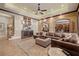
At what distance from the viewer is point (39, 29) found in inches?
96.3

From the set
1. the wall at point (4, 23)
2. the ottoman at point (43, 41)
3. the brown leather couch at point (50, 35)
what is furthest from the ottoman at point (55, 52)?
the wall at point (4, 23)

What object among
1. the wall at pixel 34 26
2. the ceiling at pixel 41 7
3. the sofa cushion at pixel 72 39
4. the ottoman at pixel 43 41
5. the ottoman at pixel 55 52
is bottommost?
the ottoman at pixel 55 52

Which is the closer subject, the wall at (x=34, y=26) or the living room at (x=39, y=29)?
the living room at (x=39, y=29)

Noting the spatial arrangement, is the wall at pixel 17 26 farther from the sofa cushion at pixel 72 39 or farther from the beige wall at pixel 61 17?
the sofa cushion at pixel 72 39

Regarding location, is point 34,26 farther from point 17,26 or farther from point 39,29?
point 17,26

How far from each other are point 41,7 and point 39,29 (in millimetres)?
555

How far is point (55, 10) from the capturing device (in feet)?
7.84

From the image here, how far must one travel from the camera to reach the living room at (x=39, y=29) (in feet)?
7.57

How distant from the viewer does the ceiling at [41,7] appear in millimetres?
2326

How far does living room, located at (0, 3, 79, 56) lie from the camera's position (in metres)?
2.31

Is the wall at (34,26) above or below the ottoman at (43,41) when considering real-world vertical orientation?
above

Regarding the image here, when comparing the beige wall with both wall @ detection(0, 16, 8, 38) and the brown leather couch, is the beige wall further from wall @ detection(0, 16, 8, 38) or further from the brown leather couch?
wall @ detection(0, 16, 8, 38)

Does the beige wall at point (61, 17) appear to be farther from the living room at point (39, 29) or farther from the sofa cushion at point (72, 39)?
the sofa cushion at point (72, 39)

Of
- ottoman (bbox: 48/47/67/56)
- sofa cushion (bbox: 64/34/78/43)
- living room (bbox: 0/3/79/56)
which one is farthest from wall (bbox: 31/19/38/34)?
sofa cushion (bbox: 64/34/78/43)
